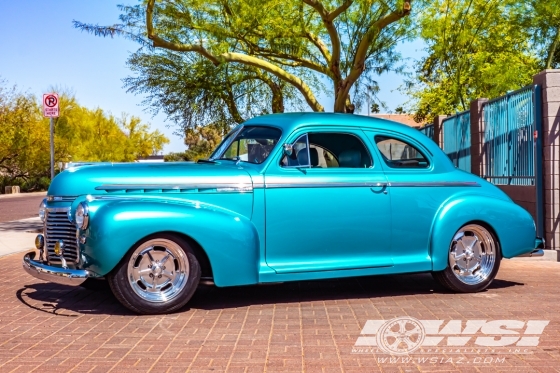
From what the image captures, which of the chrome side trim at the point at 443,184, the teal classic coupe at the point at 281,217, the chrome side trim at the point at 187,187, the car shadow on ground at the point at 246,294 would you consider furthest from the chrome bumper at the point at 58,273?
the chrome side trim at the point at 443,184

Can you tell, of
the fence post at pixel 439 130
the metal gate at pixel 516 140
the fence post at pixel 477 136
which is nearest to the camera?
the metal gate at pixel 516 140

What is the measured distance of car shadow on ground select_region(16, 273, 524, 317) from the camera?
23.1 feet

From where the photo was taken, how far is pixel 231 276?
22.0 ft

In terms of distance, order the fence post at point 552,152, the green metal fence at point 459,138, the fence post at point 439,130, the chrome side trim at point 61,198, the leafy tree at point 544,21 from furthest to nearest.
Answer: the leafy tree at point 544,21 → the fence post at point 439,130 → the green metal fence at point 459,138 → the fence post at point 552,152 → the chrome side trim at point 61,198

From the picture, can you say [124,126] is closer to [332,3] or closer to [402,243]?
[332,3]

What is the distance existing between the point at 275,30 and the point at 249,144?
9.29 metres

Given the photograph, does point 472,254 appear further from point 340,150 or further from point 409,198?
point 340,150

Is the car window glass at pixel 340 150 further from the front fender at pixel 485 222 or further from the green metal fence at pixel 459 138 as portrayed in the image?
the green metal fence at pixel 459 138

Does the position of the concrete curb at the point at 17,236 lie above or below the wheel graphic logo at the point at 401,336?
above

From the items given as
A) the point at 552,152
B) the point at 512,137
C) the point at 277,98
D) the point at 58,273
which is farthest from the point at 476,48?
the point at 58,273

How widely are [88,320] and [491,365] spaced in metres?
3.45

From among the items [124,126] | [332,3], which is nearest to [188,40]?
[332,3]

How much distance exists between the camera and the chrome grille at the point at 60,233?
6.65 meters

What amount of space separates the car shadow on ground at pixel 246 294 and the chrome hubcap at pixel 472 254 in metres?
0.33
